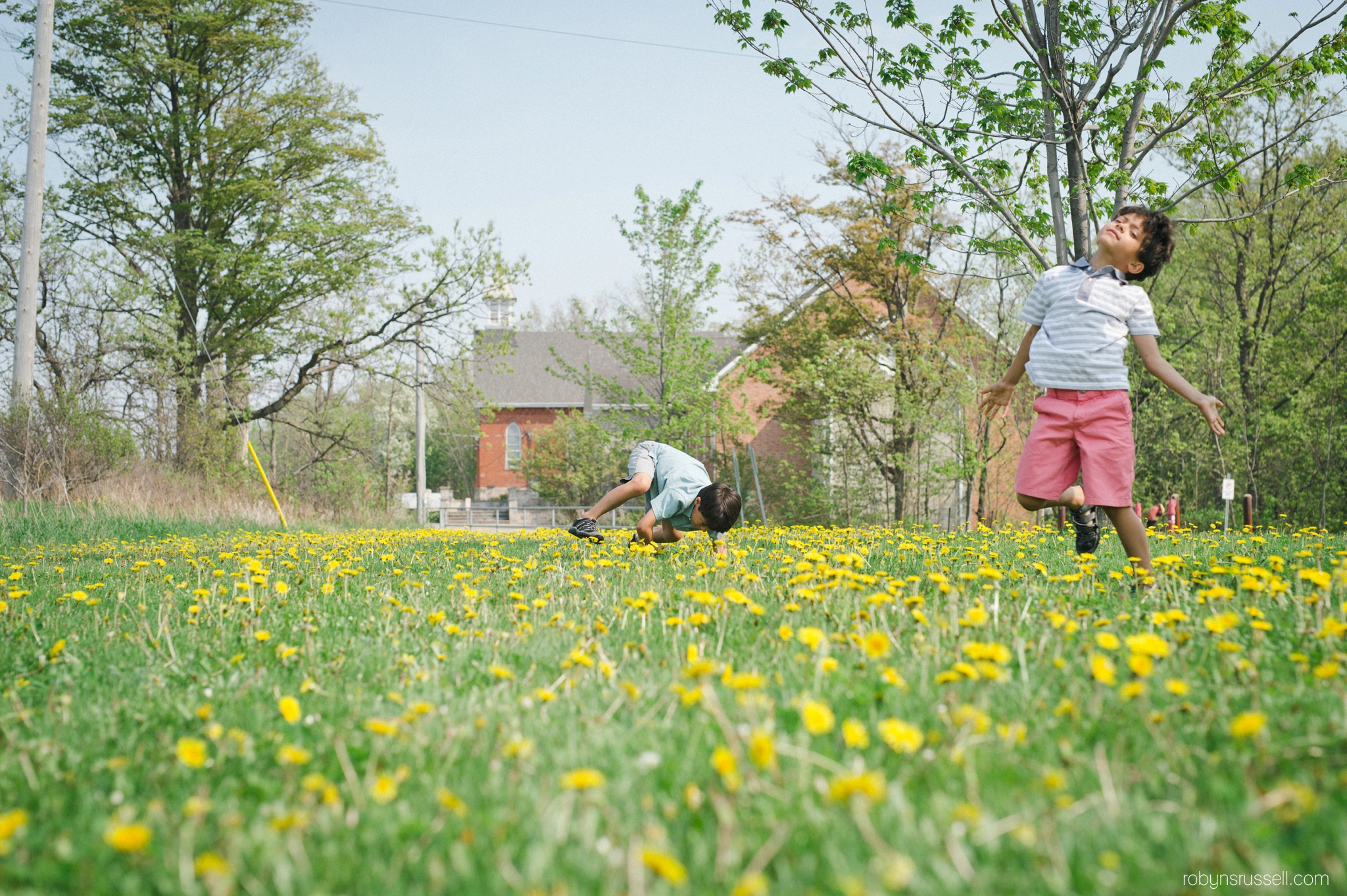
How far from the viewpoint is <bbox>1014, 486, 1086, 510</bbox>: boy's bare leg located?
13.8ft

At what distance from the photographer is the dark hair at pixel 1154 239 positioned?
4.30m

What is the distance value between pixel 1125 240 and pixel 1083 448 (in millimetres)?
1113

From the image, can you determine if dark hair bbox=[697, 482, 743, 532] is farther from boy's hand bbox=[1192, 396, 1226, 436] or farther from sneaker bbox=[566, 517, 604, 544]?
boy's hand bbox=[1192, 396, 1226, 436]

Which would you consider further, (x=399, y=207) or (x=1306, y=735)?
(x=399, y=207)

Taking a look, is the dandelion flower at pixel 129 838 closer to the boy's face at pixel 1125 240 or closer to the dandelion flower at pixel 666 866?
the dandelion flower at pixel 666 866

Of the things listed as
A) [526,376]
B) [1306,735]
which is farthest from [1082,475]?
[526,376]

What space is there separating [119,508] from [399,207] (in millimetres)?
12184

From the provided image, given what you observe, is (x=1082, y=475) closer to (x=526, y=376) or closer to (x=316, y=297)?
(x=316, y=297)

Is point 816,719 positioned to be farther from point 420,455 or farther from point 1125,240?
point 420,455

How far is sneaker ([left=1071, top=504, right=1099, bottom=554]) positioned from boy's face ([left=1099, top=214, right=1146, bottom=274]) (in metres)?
1.30

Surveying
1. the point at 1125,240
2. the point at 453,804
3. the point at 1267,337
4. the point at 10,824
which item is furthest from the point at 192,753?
the point at 1267,337

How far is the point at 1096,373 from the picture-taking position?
4.16 meters

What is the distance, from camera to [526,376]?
48.8m

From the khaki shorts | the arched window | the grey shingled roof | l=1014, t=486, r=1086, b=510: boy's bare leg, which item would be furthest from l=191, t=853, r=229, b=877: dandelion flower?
the arched window
